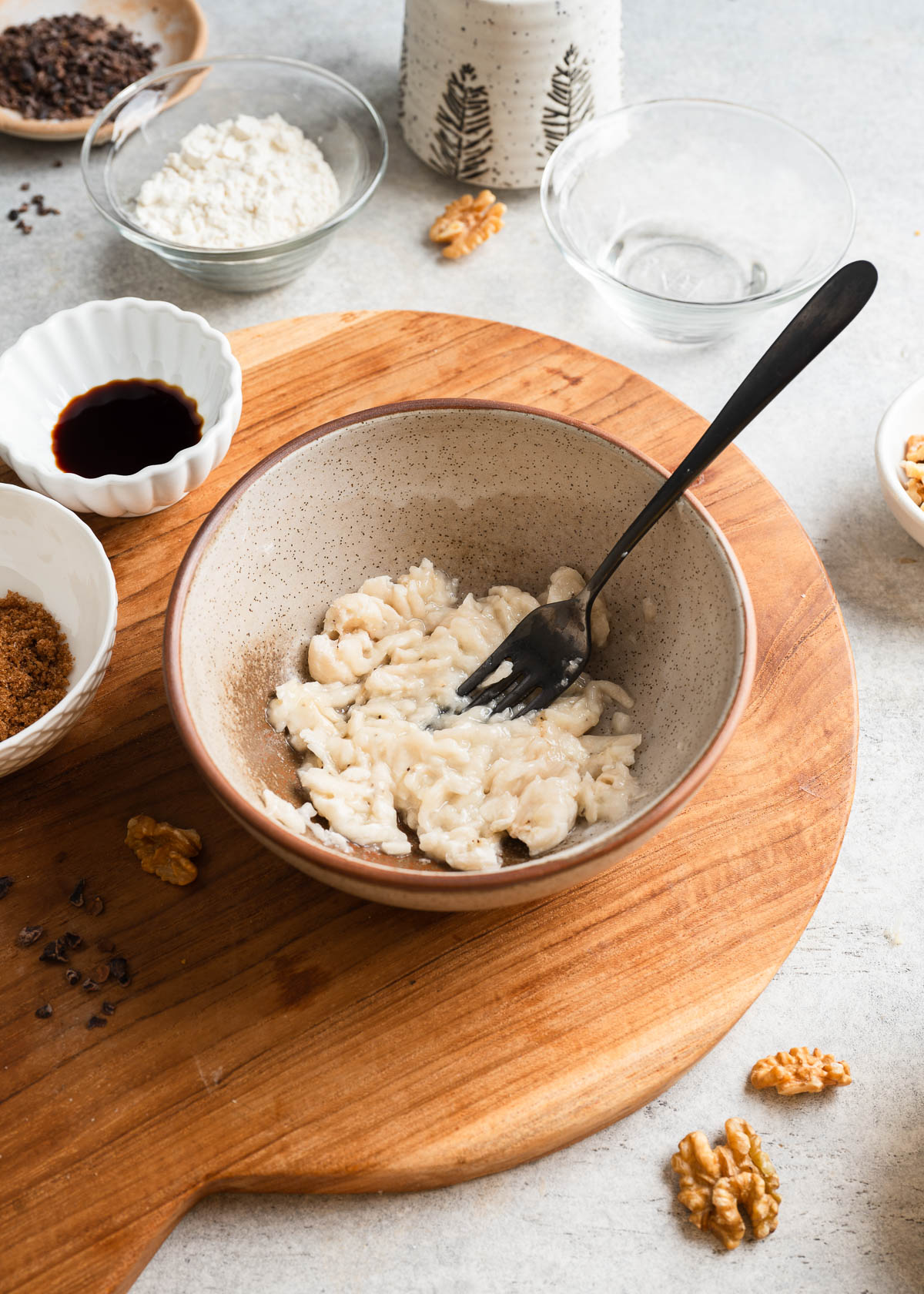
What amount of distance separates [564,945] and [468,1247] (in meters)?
0.43

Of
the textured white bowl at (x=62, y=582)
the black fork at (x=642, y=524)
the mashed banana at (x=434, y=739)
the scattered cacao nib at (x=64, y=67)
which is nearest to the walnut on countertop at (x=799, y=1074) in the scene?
the mashed banana at (x=434, y=739)

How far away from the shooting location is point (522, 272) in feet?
9.31

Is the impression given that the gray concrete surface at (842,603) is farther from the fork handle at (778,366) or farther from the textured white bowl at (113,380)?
the fork handle at (778,366)

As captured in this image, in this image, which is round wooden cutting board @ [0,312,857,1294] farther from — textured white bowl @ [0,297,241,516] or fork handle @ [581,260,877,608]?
fork handle @ [581,260,877,608]

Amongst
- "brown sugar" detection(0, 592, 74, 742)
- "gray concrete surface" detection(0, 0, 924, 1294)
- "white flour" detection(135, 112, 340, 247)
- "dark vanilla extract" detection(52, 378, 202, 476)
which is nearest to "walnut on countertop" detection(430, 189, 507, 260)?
"gray concrete surface" detection(0, 0, 924, 1294)

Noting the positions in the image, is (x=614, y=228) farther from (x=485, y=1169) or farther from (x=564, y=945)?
(x=485, y=1169)

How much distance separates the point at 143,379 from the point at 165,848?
99 centimetres

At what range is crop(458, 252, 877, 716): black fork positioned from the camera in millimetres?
1603

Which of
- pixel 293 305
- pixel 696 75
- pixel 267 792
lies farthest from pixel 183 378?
pixel 696 75

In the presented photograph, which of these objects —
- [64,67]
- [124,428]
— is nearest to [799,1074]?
[124,428]

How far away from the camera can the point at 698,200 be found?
2883 mm

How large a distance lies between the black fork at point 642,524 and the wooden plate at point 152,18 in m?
2.23

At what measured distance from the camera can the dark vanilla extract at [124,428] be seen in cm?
204

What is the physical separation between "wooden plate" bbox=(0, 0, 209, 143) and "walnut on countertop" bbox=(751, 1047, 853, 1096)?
2913mm
